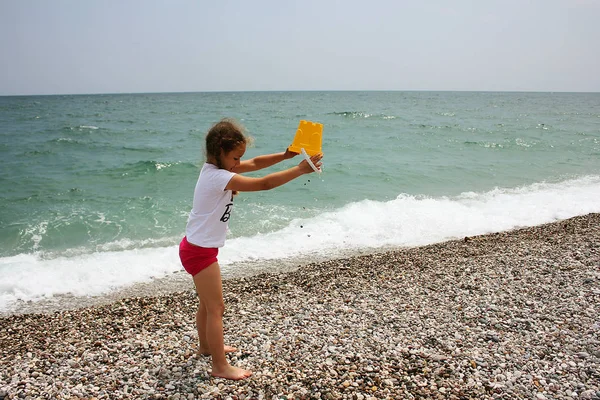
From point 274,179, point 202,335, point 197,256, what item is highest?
point 274,179

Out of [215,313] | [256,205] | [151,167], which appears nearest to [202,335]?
[215,313]

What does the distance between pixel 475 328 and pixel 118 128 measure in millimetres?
31441

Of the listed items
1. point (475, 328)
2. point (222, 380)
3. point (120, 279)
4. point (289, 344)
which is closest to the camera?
point (222, 380)

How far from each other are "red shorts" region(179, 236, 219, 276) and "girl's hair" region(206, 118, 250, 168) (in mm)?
685

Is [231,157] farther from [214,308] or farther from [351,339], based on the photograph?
[351,339]

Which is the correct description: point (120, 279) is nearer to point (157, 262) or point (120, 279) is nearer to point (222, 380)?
point (157, 262)

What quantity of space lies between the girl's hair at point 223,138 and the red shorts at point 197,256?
27.0 inches

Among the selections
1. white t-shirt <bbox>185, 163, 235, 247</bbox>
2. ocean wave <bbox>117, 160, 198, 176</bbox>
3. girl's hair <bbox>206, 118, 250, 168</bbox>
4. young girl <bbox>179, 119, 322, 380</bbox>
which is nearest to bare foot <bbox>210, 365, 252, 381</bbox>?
young girl <bbox>179, 119, 322, 380</bbox>

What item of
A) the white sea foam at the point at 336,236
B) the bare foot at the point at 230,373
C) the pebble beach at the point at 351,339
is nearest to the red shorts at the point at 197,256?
the bare foot at the point at 230,373

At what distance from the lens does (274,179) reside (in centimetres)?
273

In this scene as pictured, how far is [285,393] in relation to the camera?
3291mm

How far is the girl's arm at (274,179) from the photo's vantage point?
2.69 m

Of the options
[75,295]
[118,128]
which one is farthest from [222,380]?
[118,128]

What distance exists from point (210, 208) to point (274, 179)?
591mm
